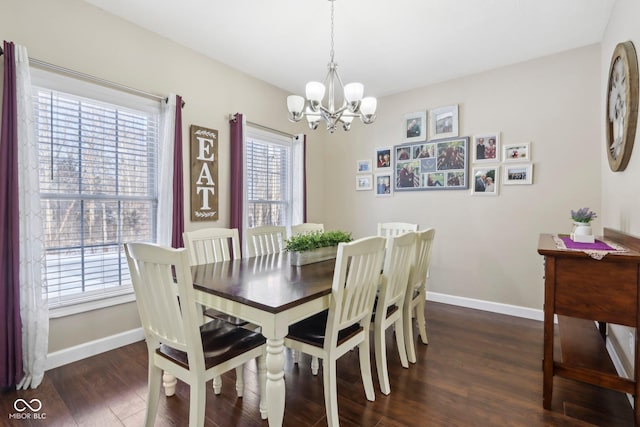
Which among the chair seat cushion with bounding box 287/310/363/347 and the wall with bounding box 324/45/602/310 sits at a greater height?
the wall with bounding box 324/45/602/310

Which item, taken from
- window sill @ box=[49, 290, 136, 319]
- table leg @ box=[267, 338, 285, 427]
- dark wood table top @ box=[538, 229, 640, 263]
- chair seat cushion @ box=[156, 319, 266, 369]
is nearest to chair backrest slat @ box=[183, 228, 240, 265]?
chair seat cushion @ box=[156, 319, 266, 369]

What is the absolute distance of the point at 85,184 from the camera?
95.0 inches

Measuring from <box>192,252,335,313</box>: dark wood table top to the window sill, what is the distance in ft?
3.37

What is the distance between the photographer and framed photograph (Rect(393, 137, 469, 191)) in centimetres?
363

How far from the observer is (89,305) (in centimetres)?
243

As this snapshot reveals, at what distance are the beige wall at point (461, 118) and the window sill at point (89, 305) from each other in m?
0.06

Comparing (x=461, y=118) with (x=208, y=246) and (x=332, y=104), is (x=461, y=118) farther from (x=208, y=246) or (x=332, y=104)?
(x=208, y=246)

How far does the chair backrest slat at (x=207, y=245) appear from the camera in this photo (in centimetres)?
224

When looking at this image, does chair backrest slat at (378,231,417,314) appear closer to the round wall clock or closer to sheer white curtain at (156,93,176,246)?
the round wall clock

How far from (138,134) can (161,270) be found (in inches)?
75.6

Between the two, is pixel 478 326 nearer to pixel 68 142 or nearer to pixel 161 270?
pixel 161 270

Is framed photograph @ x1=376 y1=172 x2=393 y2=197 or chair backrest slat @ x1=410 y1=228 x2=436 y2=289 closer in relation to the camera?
chair backrest slat @ x1=410 y1=228 x2=436 y2=289

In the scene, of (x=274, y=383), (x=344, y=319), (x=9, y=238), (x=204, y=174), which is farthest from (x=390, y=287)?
(x=9, y=238)

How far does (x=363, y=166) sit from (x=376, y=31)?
1947 millimetres
